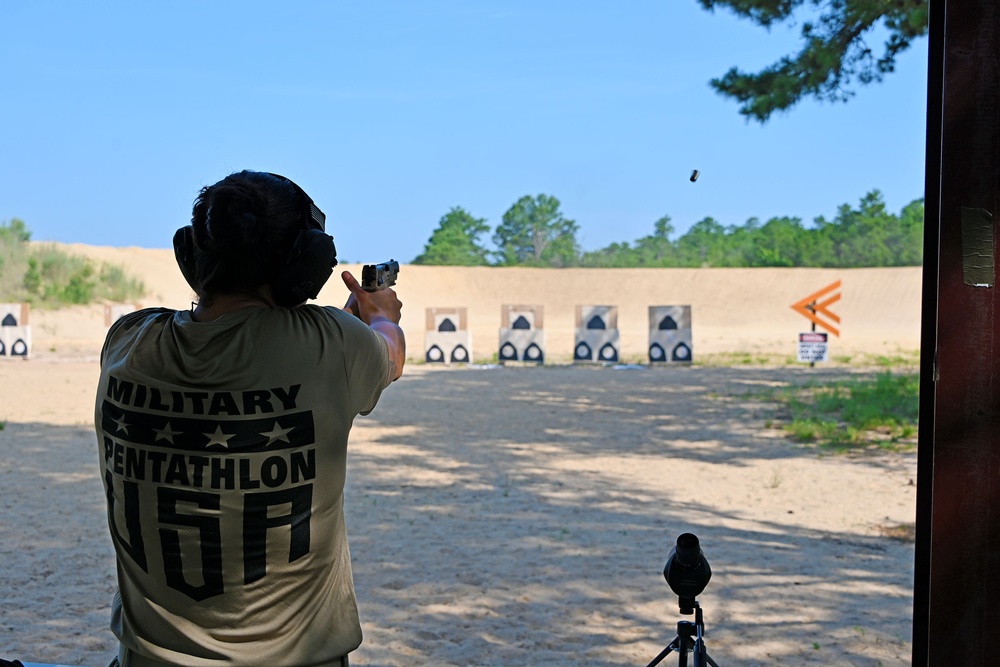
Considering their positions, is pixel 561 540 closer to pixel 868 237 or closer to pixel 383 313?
pixel 383 313

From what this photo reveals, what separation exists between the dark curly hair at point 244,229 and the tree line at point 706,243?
49109 mm

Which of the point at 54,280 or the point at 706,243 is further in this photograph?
the point at 706,243

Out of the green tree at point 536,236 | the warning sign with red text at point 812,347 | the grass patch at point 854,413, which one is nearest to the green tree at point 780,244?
the green tree at point 536,236

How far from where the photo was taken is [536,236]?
2245 inches

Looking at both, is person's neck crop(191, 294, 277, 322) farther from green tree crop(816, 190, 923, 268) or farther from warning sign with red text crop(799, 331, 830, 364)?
green tree crop(816, 190, 923, 268)

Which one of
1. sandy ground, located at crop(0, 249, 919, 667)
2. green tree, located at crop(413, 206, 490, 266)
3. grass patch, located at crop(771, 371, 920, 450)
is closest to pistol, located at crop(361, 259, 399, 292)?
sandy ground, located at crop(0, 249, 919, 667)

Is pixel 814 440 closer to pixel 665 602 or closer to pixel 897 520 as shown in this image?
pixel 897 520

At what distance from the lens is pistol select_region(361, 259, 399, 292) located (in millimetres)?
1832

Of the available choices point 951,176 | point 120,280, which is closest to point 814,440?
point 951,176

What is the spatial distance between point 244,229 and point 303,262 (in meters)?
0.10

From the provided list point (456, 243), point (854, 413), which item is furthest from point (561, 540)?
point (456, 243)

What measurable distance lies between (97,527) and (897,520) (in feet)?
17.4

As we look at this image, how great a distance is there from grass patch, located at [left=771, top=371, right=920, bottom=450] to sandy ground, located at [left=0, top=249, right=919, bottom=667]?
0.46 metres

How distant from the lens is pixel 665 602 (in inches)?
194
